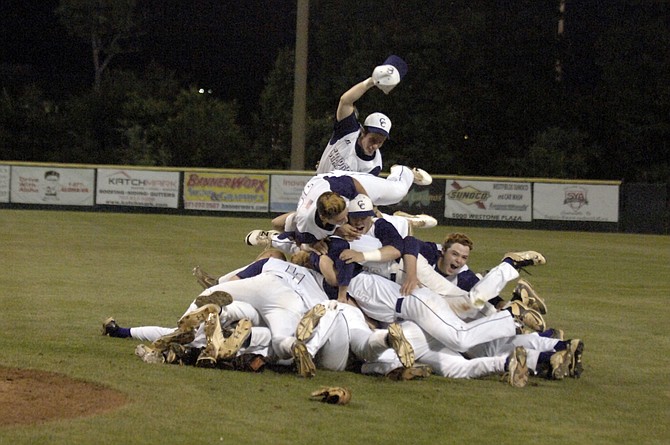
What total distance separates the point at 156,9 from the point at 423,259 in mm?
44930

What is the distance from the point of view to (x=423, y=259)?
7.66m

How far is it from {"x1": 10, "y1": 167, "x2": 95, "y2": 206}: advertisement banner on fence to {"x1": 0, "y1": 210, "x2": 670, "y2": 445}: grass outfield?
35.9 feet

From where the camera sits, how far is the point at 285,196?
2492 cm

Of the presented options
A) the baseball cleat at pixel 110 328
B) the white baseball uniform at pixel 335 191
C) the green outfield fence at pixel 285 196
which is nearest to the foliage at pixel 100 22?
the green outfield fence at pixel 285 196

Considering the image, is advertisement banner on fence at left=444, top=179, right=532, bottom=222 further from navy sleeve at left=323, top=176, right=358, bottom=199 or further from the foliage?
the foliage

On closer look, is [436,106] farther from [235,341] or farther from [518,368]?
[235,341]

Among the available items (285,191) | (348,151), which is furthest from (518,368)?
(285,191)

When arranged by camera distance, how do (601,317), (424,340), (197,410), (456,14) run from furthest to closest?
(456,14), (601,317), (424,340), (197,410)

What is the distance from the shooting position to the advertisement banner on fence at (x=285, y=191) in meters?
24.9

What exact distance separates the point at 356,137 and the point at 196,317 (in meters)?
2.57

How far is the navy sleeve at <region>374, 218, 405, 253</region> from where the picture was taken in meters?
7.32

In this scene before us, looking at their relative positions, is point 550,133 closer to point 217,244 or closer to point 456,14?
point 456,14

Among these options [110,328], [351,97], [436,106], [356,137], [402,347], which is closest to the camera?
[402,347]

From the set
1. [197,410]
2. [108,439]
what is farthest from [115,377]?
[108,439]
